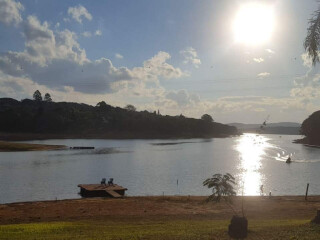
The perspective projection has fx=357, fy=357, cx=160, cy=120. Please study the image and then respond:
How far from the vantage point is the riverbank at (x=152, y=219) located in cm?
2345

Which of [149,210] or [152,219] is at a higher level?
[152,219]

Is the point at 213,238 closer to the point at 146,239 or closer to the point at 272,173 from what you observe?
the point at 146,239

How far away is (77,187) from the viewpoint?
236 ft

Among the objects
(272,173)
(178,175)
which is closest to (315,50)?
(178,175)

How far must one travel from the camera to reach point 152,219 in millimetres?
35188

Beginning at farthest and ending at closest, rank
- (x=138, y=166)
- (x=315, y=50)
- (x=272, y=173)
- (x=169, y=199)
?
(x=138, y=166)
(x=272, y=173)
(x=169, y=199)
(x=315, y=50)

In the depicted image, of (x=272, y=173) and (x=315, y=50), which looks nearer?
(x=315, y=50)

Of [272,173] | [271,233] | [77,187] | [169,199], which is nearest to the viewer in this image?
[271,233]

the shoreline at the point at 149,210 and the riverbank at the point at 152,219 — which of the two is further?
the shoreline at the point at 149,210

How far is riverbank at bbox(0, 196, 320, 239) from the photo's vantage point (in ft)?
Answer: 76.9

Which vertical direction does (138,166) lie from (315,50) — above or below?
below

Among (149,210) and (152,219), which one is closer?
(152,219)

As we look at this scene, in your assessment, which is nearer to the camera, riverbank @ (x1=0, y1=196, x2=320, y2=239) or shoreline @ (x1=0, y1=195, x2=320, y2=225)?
riverbank @ (x1=0, y1=196, x2=320, y2=239)

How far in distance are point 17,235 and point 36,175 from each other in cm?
6439
